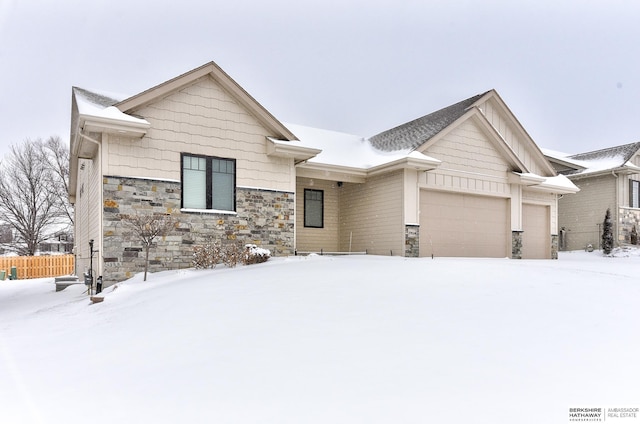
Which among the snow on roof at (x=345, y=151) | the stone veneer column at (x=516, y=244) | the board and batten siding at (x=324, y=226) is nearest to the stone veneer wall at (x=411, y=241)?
the snow on roof at (x=345, y=151)

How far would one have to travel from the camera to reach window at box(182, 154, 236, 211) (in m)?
11.3

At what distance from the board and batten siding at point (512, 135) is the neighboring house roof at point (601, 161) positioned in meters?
6.39

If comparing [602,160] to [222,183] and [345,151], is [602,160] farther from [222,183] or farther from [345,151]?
[222,183]

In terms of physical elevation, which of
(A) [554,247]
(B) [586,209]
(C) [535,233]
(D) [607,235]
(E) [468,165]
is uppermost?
(E) [468,165]

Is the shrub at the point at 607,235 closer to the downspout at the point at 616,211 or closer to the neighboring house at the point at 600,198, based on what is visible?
the downspout at the point at 616,211

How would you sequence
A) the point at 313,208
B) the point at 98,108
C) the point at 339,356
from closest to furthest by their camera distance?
the point at 339,356 → the point at 98,108 → the point at 313,208

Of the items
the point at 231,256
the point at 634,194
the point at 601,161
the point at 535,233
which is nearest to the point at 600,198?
the point at 634,194

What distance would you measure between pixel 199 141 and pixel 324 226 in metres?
6.61

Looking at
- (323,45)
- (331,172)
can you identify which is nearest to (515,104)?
(323,45)

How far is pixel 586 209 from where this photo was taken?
23156 millimetres

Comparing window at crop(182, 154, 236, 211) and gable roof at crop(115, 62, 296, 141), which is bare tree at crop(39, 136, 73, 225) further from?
gable roof at crop(115, 62, 296, 141)

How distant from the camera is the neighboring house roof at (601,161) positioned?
21594mm

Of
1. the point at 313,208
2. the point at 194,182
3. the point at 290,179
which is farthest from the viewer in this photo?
the point at 313,208

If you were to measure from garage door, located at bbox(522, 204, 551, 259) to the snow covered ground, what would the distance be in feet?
37.1
